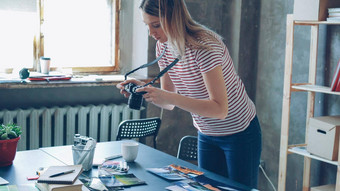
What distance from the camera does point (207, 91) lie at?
1888mm

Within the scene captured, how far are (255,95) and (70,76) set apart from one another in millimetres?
1615

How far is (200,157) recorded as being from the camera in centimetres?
211

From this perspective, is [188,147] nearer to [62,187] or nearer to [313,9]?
[62,187]

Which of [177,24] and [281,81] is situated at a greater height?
[177,24]

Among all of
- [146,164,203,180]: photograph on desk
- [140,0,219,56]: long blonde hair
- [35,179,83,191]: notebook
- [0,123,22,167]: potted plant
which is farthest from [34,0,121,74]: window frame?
[35,179,83,191]: notebook

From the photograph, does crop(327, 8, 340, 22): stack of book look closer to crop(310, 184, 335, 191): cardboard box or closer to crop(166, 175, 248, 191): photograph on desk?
crop(310, 184, 335, 191): cardboard box

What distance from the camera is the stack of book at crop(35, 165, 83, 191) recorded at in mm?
1509

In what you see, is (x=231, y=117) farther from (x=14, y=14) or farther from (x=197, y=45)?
(x=14, y=14)

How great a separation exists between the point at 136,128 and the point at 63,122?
0.74 metres

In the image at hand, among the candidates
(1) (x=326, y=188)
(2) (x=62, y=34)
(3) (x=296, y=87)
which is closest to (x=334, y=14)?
(3) (x=296, y=87)

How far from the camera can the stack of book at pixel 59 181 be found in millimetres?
1509

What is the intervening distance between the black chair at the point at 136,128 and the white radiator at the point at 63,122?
59 centimetres

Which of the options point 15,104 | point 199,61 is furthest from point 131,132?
point 199,61

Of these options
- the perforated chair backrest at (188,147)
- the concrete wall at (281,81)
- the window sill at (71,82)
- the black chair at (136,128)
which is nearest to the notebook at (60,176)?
the perforated chair backrest at (188,147)
